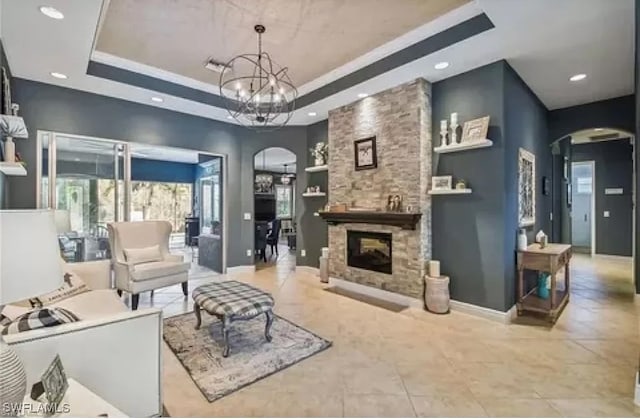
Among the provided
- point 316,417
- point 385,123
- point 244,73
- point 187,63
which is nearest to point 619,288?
point 385,123

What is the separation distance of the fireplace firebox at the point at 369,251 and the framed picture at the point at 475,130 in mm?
1662

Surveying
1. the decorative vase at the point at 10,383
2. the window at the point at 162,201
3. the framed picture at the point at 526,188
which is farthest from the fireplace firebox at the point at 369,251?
the window at the point at 162,201

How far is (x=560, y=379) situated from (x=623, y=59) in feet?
12.3

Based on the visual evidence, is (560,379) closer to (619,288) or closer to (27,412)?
(27,412)

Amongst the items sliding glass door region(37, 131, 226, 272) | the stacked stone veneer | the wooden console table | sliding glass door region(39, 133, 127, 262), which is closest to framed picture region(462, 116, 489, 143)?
the stacked stone veneer

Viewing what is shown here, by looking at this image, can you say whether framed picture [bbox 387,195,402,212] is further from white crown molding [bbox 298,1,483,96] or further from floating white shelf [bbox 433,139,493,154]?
white crown molding [bbox 298,1,483,96]

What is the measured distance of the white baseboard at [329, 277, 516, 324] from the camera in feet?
12.0

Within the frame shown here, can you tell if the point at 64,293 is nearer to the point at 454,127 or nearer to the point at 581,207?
the point at 454,127

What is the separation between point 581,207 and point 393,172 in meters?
7.35

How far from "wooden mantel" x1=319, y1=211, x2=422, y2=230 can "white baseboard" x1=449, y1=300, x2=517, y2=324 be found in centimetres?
112

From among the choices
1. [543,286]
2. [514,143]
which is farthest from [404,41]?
[543,286]

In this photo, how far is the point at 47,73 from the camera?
152 inches

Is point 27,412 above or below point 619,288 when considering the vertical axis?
above

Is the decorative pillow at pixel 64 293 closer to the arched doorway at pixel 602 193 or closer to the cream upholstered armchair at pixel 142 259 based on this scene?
the cream upholstered armchair at pixel 142 259
